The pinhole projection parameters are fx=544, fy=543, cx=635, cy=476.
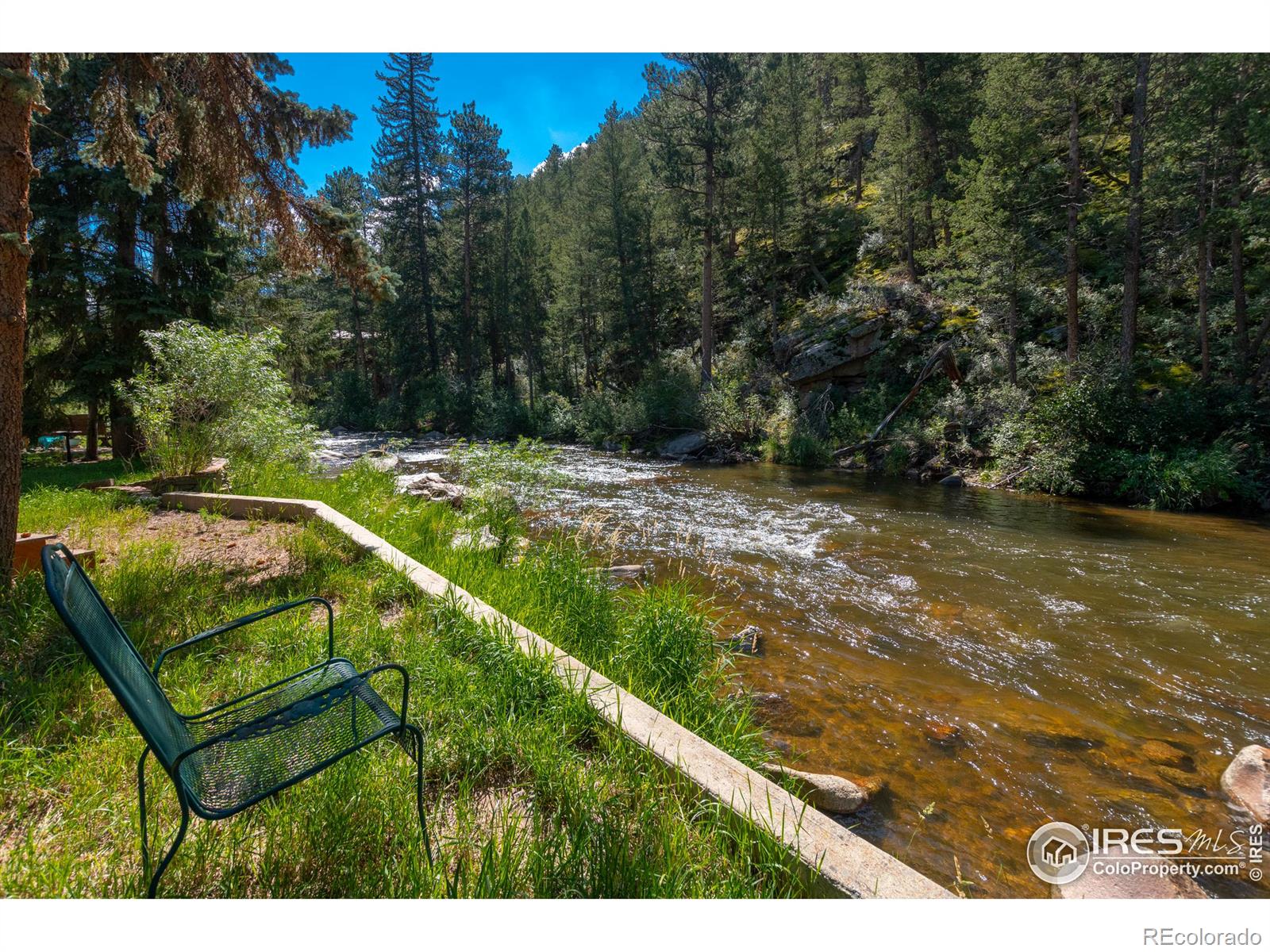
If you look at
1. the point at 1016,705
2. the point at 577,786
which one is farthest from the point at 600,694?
the point at 1016,705

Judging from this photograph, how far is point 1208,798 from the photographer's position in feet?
9.62

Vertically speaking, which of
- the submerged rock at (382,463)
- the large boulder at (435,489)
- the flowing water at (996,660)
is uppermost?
the submerged rock at (382,463)

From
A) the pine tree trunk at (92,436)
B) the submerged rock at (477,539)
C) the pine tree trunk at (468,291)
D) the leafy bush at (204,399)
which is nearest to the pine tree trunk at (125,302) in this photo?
the pine tree trunk at (92,436)

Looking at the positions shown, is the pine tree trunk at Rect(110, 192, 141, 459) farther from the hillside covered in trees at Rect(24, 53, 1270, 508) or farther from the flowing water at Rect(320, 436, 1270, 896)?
the flowing water at Rect(320, 436, 1270, 896)

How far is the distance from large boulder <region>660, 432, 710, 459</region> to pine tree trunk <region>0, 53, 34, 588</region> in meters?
16.5

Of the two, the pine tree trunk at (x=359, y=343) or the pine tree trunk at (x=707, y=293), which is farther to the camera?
the pine tree trunk at (x=359, y=343)

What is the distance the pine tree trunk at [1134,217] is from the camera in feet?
41.0

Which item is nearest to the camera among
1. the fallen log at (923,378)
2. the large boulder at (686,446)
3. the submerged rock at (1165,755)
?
the submerged rock at (1165,755)

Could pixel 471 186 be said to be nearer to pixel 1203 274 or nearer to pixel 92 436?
pixel 92 436

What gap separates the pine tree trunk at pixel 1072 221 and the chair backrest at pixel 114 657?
58.0 feet

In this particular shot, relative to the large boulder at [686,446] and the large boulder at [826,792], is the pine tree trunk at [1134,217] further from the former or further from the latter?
the large boulder at [826,792]

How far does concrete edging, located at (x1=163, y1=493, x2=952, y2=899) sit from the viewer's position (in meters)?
1.66

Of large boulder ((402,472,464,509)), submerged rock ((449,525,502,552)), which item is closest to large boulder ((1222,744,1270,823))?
submerged rock ((449,525,502,552))

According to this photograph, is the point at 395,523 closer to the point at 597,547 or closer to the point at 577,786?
the point at 597,547
